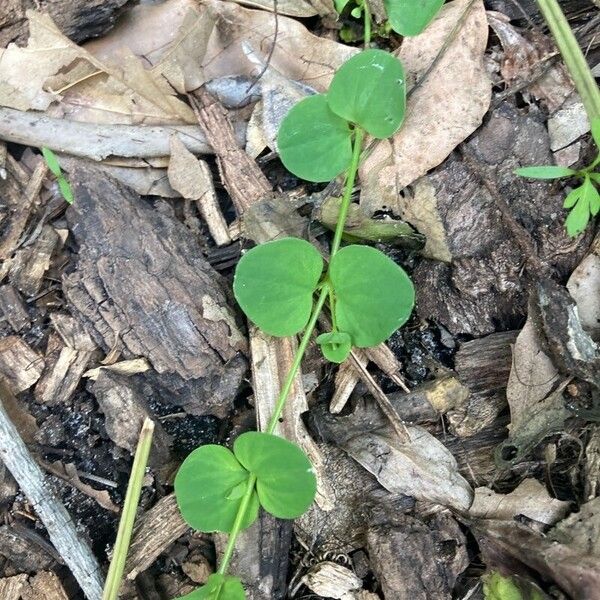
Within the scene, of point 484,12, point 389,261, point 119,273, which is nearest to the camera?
point 389,261

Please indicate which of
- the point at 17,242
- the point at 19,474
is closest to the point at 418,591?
the point at 19,474

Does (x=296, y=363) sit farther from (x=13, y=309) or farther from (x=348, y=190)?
(x=13, y=309)

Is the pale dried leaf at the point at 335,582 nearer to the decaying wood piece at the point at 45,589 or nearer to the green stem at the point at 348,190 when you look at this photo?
the decaying wood piece at the point at 45,589

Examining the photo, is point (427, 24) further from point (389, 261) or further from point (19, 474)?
point (19, 474)

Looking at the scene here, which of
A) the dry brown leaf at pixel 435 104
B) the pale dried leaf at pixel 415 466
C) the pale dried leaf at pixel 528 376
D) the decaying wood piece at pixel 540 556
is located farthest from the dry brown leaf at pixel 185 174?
the decaying wood piece at pixel 540 556

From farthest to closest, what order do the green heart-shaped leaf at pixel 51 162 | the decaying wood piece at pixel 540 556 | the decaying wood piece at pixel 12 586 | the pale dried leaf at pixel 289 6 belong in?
the pale dried leaf at pixel 289 6 → the green heart-shaped leaf at pixel 51 162 → the decaying wood piece at pixel 12 586 → the decaying wood piece at pixel 540 556

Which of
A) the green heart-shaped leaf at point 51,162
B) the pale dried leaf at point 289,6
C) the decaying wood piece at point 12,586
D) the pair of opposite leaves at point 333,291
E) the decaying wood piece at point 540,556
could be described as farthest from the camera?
the pale dried leaf at point 289,6
